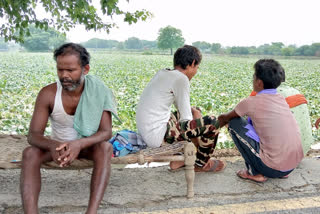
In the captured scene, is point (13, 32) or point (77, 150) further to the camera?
point (13, 32)

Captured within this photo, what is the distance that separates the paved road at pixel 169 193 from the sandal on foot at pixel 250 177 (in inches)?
1.6

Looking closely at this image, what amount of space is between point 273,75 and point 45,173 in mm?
2120

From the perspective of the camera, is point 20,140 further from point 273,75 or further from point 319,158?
point 319,158

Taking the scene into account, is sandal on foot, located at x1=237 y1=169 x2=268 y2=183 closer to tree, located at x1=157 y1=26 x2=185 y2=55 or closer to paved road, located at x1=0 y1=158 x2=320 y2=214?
paved road, located at x1=0 y1=158 x2=320 y2=214

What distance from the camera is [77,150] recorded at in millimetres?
2146

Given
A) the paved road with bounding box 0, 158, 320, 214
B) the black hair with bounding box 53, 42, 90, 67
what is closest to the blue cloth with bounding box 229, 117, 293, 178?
the paved road with bounding box 0, 158, 320, 214

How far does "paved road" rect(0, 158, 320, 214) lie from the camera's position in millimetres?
2334

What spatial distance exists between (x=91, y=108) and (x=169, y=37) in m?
61.6

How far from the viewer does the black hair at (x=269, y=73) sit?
249cm

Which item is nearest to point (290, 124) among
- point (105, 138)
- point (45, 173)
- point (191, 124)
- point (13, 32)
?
point (191, 124)

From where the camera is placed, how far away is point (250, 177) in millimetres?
2744

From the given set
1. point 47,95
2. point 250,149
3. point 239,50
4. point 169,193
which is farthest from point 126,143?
point 239,50

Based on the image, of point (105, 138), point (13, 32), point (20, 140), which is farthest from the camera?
point (13, 32)

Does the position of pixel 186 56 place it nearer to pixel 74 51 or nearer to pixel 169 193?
pixel 74 51
